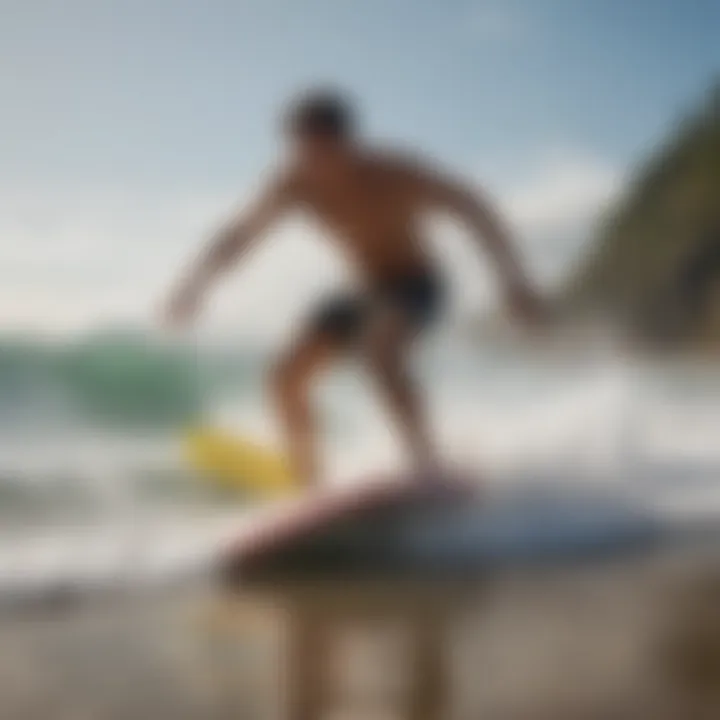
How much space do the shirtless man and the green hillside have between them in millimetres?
156

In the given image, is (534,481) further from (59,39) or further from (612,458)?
(59,39)

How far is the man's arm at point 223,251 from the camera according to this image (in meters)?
1.17

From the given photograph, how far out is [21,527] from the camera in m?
1.12

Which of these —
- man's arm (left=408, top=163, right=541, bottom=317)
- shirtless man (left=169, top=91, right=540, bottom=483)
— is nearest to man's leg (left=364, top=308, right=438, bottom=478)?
shirtless man (left=169, top=91, right=540, bottom=483)

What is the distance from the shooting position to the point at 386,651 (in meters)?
1.00

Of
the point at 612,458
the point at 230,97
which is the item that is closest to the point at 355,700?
the point at 612,458

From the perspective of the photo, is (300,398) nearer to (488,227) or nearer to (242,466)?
(242,466)

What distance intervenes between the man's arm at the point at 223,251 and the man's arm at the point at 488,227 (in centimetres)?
15

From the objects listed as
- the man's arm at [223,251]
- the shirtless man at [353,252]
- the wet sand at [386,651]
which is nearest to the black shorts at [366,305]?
the shirtless man at [353,252]

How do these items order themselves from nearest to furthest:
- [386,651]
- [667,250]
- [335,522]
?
[386,651] < [335,522] < [667,250]

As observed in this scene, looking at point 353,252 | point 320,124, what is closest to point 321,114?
point 320,124

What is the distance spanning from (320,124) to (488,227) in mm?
207

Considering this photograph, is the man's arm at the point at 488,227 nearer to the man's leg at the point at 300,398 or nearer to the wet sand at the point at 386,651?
the man's leg at the point at 300,398

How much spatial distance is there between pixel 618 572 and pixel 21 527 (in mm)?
594
